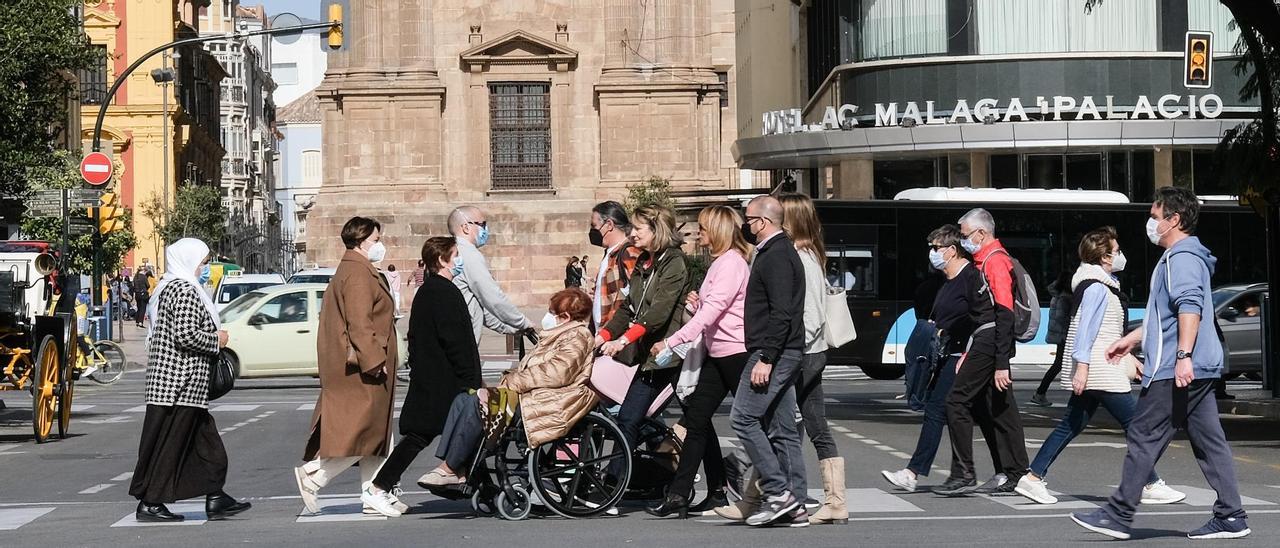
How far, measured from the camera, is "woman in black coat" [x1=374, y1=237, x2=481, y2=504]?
10602 mm

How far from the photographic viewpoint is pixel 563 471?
10633mm

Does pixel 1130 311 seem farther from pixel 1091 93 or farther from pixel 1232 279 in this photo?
pixel 1091 93

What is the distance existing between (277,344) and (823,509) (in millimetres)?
17660

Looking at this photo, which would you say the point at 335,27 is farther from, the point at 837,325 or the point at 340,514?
the point at 837,325

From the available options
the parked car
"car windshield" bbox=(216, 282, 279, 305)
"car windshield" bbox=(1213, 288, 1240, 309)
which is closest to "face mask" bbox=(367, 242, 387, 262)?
the parked car

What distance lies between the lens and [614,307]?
11.8m

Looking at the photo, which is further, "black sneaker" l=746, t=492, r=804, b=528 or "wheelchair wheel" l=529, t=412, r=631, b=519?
"wheelchair wheel" l=529, t=412, r=631, b=519

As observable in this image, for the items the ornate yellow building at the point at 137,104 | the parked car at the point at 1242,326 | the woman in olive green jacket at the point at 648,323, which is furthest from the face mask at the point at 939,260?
the ornate yellow building at the point at 137,104

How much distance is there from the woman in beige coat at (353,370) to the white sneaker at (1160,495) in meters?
4.38

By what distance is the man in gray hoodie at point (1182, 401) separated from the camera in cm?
938

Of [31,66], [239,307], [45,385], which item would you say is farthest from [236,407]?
[31,66]

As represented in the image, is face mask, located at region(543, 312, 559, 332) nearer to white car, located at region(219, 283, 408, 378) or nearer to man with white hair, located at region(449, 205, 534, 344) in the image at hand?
man with white hair, located at region(449, 205, 534, 344)

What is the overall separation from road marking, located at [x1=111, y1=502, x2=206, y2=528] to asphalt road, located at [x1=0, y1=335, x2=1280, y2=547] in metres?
0.01

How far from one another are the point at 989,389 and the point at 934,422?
44 cm
